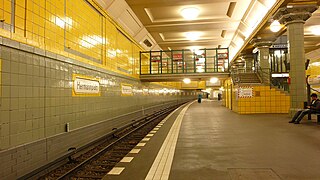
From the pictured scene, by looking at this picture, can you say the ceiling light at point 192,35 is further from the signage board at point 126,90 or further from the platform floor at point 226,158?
the platform floor at point 226,158

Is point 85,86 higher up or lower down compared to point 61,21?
lower down

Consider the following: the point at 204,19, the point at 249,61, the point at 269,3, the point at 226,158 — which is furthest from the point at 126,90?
the point at 249,61

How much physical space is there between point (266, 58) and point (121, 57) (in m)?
10.9

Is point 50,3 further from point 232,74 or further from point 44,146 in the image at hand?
point 232,74

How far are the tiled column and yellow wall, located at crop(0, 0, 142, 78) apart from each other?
783cm

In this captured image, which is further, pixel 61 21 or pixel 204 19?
pixel 204 19

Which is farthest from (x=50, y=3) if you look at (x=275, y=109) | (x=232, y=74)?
(x=275, y=109)

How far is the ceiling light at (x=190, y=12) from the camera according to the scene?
1374cm

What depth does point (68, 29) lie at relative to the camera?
230 inches

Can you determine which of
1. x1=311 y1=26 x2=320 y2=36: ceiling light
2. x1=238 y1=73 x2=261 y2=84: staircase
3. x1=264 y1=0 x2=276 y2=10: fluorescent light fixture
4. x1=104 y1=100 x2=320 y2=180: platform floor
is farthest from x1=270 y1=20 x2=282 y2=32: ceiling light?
x1=104 y1=100 x2=320 y2=180: platform floor

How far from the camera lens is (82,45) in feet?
21.8

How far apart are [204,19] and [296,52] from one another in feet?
24.1

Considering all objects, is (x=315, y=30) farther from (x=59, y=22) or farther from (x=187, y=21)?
(x=59, y=22)

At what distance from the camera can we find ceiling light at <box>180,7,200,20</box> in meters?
13.7
